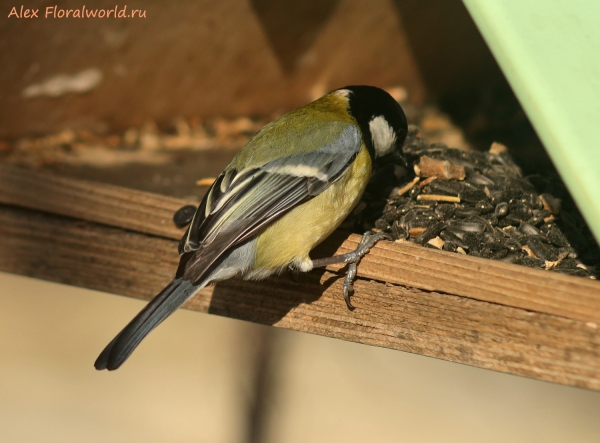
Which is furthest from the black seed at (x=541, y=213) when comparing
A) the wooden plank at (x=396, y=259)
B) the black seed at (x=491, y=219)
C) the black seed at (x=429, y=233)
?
the wooden plank at (x=396, y=259)

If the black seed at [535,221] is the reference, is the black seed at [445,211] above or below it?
above

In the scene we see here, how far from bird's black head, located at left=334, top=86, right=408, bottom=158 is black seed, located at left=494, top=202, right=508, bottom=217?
0.53 metres

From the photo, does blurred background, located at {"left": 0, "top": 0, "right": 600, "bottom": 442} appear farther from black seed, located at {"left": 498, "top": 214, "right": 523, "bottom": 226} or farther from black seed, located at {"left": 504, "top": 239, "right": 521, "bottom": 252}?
black seed, located at {"left": 504, "top": 239, "right": 521, "bottom": 252}

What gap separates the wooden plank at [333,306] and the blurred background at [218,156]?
0.51 meters

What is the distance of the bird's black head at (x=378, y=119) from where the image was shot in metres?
2.73

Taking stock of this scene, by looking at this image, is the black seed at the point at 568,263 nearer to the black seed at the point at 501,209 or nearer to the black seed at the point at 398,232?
the black seed at the point at 501,209

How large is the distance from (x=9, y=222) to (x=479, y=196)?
1817mm

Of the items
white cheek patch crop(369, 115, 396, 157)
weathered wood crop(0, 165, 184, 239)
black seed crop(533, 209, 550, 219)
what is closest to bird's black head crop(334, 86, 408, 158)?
white cheek patch crop(369, 115, 396, 157)

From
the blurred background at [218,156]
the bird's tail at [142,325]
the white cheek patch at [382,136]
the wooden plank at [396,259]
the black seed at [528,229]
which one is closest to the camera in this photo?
the wooden plank at [396,259]

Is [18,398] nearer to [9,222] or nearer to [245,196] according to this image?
[9,222]

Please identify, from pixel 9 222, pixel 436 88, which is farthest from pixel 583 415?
pixel 9 222

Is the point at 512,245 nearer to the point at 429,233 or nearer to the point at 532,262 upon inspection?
the point at 532,262

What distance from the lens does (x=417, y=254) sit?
2.00 meters

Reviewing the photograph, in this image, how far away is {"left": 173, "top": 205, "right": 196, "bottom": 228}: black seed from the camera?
7.82 ft
